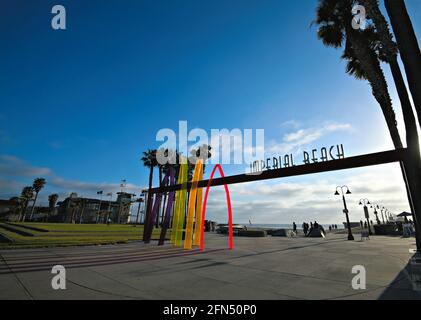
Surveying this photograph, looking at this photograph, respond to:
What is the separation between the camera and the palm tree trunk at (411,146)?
757 cm

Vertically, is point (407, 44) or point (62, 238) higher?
point (407, 44)

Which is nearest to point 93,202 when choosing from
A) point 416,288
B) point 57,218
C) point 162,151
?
point 57,218

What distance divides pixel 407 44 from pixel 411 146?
365 cm

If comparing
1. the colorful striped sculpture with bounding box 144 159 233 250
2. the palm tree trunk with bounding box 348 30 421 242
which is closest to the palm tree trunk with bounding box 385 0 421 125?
the palm tree trunk with bounding box 348 30 421 242

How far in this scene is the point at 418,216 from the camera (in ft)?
24.8

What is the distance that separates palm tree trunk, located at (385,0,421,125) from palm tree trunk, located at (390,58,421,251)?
2101 millimetres

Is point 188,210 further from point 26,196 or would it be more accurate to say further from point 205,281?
point 26,196

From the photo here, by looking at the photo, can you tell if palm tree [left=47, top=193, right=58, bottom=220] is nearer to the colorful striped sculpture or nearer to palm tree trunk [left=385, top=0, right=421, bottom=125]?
the colorful striped sculpture

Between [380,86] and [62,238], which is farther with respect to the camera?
[62,238]

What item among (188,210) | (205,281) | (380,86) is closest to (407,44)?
(380,86)

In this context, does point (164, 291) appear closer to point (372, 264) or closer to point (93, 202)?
point (372, 264)

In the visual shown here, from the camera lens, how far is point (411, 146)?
8109 mm

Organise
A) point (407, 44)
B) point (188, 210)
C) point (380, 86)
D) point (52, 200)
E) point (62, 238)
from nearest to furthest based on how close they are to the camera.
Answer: point (407, 44), point (380, 86), point (188, 210), point (62, 238), point (52, 200)

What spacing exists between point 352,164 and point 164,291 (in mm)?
10264
